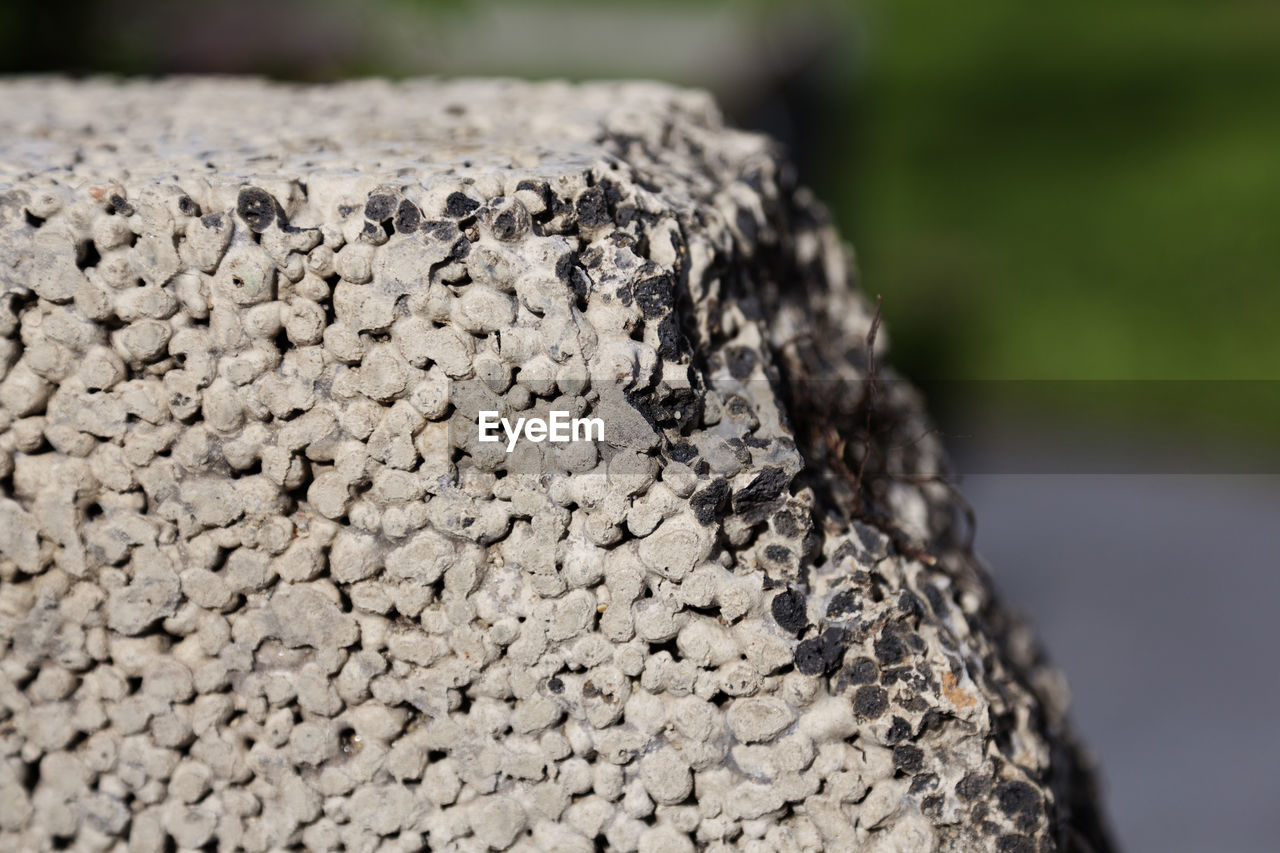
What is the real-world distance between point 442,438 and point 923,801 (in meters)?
0.68

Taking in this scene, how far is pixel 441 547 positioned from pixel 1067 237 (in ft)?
17.0

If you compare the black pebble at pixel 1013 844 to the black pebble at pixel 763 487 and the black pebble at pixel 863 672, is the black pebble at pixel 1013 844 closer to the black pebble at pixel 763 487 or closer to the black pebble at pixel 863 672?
the black pebble at pixel 863 672

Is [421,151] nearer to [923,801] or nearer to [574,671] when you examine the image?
[574,671]

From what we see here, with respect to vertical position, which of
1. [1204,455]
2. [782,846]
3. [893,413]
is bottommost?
[1204,455]

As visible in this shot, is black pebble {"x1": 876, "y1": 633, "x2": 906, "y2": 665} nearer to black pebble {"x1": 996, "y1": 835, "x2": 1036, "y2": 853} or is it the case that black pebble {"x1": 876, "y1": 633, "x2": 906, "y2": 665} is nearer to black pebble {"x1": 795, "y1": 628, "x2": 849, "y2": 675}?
black pebble {"x1": 795, "y1": 628, "x2": 849, "y2": 675}

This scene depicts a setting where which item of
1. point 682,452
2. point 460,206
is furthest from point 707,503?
point 460,206

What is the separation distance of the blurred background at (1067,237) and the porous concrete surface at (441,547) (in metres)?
2.37

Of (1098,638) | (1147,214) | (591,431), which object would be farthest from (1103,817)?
(1147,214)

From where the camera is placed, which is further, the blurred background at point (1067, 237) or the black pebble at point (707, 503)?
the blurred background at point (1067, 237)

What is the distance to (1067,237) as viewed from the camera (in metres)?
5.83

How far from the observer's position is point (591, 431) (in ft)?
4.23

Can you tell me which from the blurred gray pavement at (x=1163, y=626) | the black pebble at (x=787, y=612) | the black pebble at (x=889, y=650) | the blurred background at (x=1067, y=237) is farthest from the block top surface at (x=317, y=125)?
the blurred background at (x=1067, y=237)

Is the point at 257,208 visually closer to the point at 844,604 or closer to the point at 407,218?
the point at 407,218

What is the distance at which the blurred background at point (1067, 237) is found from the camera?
3.87 meters
